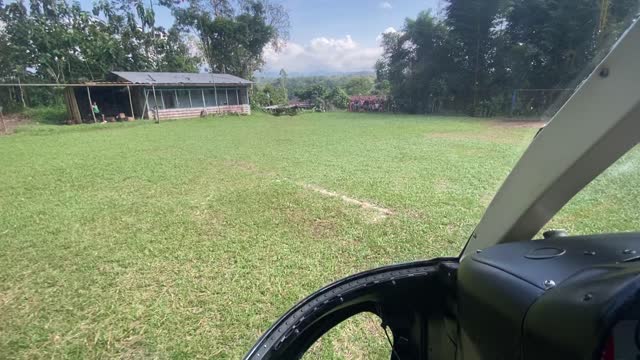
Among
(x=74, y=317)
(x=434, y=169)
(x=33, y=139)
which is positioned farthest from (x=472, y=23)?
(x=33, y=139)

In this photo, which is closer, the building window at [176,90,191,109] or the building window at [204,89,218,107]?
the building window at [176,90,191,109]

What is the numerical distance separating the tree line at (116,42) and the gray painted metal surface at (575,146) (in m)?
26.4

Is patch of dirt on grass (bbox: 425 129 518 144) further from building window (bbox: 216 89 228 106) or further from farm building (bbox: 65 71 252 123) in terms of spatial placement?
building window (bbox: 216 89 228 106)

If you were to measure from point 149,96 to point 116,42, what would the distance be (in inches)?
431

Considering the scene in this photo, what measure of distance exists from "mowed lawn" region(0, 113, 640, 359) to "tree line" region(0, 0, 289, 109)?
21209 mm

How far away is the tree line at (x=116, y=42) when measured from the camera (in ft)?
77.2

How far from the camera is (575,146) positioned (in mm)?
776

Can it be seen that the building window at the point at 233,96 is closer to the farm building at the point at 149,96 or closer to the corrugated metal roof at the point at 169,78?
the farm building at the point at 149,96

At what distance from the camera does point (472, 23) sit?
1916mm

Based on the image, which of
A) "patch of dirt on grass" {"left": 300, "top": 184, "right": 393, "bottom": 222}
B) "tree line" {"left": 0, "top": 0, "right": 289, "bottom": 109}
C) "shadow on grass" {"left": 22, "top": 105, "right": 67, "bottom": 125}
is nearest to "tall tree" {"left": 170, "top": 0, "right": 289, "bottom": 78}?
"tree line" {"left": 0, "top": 0, "right": 289, "bottom": 109}

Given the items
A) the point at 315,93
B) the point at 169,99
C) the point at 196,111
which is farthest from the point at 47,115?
the point at 315,93

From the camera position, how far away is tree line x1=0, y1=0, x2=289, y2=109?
77.2 ft

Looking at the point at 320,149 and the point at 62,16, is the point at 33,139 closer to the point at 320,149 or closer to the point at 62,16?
the point at 320,149

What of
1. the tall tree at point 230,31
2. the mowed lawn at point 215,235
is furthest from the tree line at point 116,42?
the mowed lawn at point 215,235
